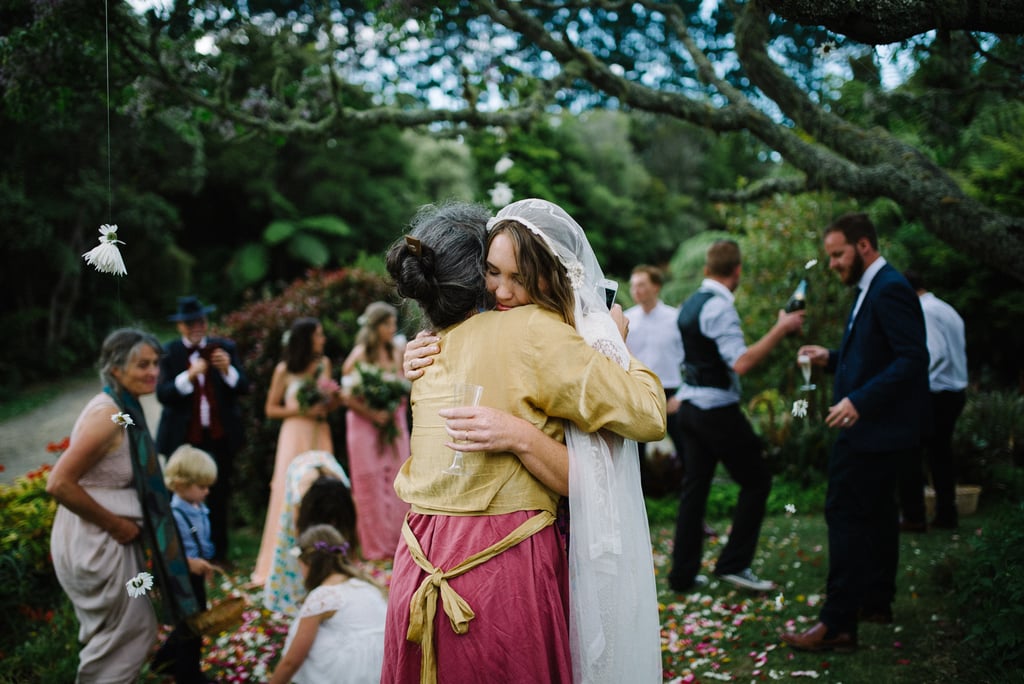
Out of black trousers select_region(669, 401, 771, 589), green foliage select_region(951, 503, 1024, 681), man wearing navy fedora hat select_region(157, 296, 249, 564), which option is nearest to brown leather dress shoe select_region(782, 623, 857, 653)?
green foliage select_region(951, 503, 1024, 681)

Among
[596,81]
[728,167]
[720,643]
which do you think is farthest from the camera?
[728,167]

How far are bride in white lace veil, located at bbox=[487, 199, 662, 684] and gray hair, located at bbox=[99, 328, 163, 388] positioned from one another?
235 cm

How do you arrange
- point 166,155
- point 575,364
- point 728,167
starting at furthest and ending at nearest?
point 728,167
point 166,155
point 575,364

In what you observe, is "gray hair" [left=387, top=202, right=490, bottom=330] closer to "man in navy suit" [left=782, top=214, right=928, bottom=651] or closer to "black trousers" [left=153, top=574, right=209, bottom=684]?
"man in navy suit" [left=782, top=214, right=928, bottom=651]

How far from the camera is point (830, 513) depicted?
4.32 meters

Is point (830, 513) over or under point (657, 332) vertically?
under

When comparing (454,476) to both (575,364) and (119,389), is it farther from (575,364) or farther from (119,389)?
(119,389)

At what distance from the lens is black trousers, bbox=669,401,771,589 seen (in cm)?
538

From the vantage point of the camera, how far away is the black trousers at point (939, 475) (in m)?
6.42

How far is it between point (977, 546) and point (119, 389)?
183 inches

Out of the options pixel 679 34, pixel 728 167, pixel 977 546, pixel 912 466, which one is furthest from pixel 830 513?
pixel 728 167

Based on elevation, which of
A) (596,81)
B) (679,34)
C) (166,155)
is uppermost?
(166,155)

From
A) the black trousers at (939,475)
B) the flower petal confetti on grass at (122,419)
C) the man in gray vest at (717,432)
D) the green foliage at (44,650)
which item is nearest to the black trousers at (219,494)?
the green foliage at (44,650)

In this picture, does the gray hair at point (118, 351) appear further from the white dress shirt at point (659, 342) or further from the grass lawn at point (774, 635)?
the white dress shirt at point (659, 342)
